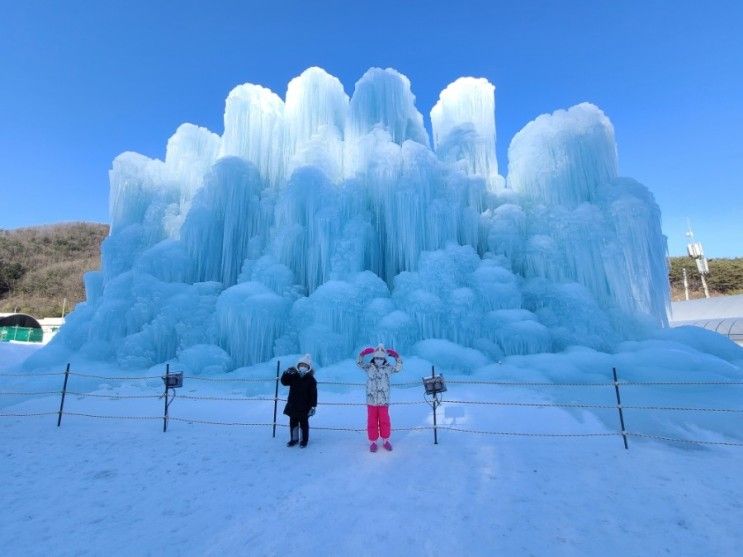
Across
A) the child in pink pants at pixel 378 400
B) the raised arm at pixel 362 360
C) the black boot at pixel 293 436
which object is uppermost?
the raised arm at pixel 362 360

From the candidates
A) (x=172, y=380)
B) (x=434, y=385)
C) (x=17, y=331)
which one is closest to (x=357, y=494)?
(x=434, y=385)

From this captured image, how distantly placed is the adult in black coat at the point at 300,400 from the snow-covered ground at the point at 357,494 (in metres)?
0.27

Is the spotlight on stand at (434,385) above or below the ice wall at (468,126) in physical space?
below

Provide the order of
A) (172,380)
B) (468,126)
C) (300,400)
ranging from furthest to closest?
(468,126)
(172,380)
(300,400)

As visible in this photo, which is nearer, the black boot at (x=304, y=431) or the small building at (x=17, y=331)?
the black boot at (x=304, y=431)

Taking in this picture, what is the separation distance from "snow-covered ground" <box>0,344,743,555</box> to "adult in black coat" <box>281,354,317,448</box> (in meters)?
0.27

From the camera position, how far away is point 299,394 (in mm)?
5891

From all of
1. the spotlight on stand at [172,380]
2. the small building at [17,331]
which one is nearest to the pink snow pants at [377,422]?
the spotlight on stand at [172,380]

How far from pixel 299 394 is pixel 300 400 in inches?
3.5

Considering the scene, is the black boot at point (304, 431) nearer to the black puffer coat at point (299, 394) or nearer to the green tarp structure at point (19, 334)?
the black puffer coat at point (299, 394)

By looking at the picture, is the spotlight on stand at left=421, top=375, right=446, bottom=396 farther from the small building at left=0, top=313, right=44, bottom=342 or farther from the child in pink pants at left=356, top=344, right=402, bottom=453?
the small building at left=0, top=313, right=44, bottom=342

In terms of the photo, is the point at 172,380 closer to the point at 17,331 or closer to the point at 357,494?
the point at 357,494

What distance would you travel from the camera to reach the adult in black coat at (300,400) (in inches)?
231

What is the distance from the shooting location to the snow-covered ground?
10.8ft
